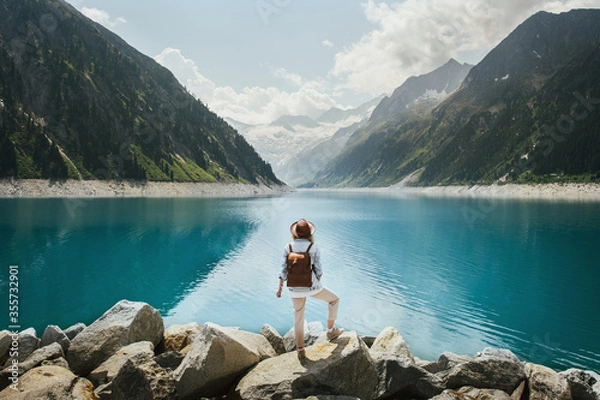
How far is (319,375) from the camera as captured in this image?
850cm

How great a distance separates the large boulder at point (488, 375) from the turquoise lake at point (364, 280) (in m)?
6.87

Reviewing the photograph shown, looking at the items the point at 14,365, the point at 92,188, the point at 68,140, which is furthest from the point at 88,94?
the point at 14,365

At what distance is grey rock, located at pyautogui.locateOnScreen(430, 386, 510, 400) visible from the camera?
8945 mm

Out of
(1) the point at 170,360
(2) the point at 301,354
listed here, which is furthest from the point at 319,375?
(1) the point at 170,360

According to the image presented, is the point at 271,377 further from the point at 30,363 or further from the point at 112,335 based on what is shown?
the point at 30,363

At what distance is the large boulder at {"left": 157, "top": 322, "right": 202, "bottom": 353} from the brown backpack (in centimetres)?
639

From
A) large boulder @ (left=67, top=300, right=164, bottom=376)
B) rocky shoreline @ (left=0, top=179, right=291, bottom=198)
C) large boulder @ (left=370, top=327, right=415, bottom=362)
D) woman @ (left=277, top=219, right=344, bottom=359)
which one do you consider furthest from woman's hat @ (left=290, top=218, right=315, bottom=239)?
rocky shoreline @ (left=0, top=179, right=291, bottom=198)

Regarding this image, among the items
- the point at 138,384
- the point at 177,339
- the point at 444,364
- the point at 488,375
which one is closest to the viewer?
the point at 138,384

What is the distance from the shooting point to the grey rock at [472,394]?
29.3ft

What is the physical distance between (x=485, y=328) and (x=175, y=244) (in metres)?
35.4

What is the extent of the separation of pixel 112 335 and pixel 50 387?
3701 mm

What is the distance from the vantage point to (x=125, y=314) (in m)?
12.9

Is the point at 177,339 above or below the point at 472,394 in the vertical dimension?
below

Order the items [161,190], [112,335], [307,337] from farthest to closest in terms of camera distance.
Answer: [161,190] → [307,337] → [112,335]
